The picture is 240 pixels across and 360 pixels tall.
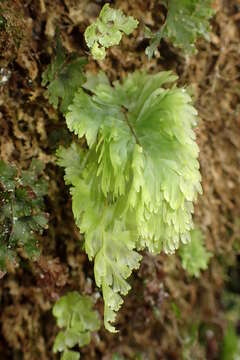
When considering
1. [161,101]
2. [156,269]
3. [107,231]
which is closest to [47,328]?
[156,269]

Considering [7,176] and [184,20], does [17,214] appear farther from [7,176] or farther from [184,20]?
[184,20]

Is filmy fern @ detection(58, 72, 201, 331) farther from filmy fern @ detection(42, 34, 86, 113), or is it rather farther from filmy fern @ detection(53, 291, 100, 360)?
filmy fern @ detection(53, 291, 100, 360)

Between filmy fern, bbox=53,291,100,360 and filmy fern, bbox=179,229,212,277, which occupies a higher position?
filmy fern, bbox=179,229,212,277

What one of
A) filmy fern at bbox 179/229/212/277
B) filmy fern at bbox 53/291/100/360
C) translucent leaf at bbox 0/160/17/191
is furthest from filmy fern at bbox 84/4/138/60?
filmy fern at bbox 179/229/212/277

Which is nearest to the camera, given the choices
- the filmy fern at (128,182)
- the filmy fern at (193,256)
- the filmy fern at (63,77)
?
the filmy fern at (128,182)

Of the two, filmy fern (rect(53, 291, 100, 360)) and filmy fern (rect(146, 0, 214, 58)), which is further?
filmy fern (rect(53, 291, 100, 360))

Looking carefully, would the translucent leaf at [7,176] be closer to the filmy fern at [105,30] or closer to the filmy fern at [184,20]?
the filmy fern at [105,30]

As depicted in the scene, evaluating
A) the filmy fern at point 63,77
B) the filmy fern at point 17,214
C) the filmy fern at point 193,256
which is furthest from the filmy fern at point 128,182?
the filmy fern at point 193,256

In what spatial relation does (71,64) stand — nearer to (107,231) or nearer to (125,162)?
(125,162)
